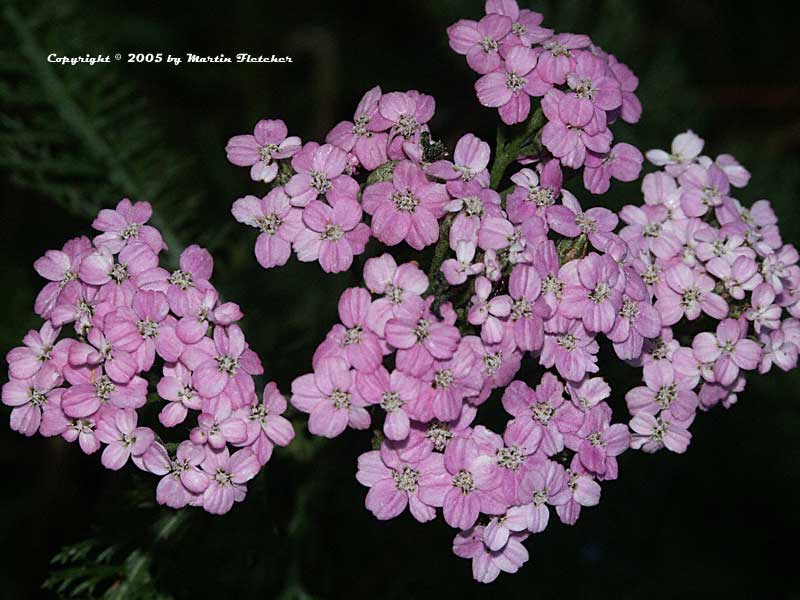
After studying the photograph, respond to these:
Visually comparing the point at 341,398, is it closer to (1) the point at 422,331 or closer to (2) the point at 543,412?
(1) the point at 422,331

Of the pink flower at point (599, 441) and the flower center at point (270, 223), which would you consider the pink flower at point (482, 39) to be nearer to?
the flower center at point (270, 223)

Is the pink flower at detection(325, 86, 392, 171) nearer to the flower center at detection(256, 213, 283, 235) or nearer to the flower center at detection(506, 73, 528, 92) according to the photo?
the flower center at detection(256, 213, 283, 235)

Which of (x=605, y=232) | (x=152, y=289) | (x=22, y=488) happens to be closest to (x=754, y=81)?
(x=605, y=232)

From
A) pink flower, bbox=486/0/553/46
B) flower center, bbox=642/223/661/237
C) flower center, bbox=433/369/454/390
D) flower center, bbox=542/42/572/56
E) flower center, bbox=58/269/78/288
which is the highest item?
pink flower, bbox=486/0/553/46

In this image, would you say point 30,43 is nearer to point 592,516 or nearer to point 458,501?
point 458,501

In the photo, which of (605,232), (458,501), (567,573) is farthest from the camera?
(567,573)

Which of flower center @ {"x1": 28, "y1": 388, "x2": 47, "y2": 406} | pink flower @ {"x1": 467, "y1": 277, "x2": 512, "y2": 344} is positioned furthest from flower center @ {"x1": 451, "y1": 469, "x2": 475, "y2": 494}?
flower center @ {"x1": 28, "y1": 388, "x2": 47, "y2": 406}
